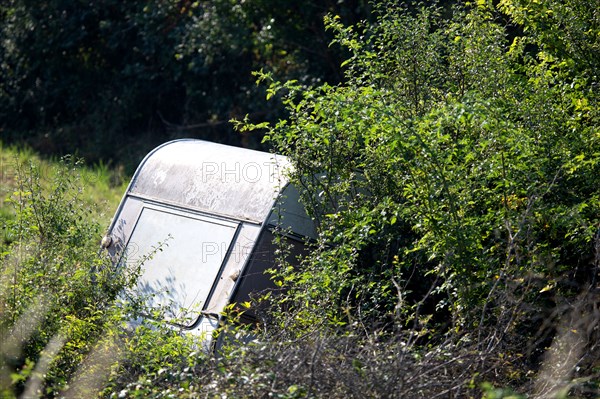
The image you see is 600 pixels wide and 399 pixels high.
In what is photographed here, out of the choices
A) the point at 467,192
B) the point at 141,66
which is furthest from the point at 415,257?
the point at 141,66

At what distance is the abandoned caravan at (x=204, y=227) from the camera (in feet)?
20.3

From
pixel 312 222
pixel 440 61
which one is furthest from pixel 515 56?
pixel 312 222

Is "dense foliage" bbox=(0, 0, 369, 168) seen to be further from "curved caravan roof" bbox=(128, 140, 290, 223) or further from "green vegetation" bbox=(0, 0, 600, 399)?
"green vegetation" bbox=(0, 0, 600, 399)

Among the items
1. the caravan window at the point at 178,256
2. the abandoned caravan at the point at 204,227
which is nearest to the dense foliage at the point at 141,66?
the abandoned caravan at the point at 204,227

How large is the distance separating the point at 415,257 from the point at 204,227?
1.80 metres

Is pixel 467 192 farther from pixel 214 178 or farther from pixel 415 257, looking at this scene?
pixel 214 178

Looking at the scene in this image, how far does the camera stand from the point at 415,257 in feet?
19.1

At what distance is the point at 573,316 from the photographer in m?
4.81

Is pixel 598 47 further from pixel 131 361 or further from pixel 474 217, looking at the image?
pixel 131 361

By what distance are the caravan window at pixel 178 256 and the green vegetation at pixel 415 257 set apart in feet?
1.44

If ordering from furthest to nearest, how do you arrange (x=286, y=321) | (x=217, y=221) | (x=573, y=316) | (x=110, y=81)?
(x=110, y=81), (x=217, y=221), (x=286, y=321), (x=573, y=316)

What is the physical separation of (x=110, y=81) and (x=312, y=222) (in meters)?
9.53

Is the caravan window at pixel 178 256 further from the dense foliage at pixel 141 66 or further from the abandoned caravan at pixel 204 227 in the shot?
the dense foliage at pixel 141 66

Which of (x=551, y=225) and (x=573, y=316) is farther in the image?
(x=551, y=225)
